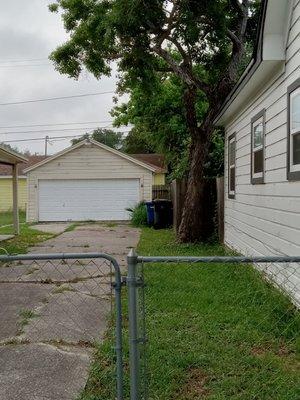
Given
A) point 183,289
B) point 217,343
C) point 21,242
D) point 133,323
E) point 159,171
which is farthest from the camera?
point 159,171

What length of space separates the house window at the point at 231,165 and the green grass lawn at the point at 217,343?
157 inches

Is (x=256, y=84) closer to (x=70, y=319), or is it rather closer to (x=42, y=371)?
(x=70, y=319)

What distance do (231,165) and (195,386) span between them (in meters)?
8.30

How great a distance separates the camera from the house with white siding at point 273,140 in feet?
19.9

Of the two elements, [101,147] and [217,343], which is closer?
[217,343]

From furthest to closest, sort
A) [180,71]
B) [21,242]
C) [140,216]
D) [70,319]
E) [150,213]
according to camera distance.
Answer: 1. [140,216]
2. [150,213]
3. [21,242]
4. [180,71]
5. [70,319]

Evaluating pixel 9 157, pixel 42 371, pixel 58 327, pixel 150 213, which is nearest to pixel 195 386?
pixel 42 371

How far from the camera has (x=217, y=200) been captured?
13492 mm

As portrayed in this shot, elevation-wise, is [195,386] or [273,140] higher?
[273,140]

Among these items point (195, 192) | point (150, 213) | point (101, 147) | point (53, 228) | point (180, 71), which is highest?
point (180, 71)

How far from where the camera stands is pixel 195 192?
507 inches

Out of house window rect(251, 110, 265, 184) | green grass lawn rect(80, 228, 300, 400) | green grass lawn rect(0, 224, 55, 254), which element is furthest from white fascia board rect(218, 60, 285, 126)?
green grass lawn rect(0, 224, 55, 254)

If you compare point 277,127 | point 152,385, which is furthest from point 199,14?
point 152,385

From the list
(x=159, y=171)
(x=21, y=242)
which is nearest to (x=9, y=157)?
(x=21, y=242)
